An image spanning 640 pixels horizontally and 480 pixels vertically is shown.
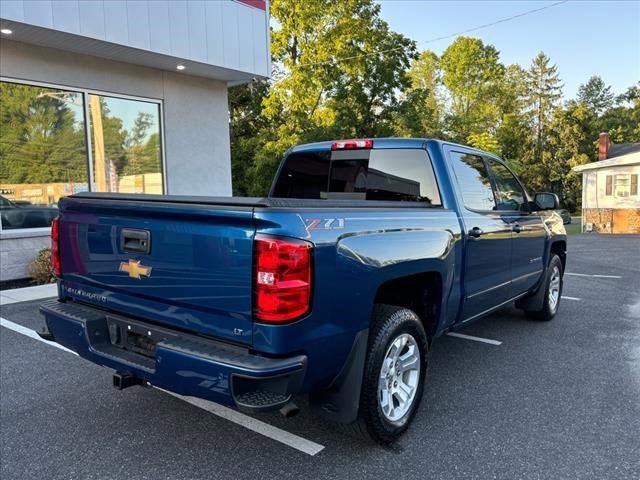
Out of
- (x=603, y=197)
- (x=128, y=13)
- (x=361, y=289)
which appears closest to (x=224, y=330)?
(x=361, y=289)

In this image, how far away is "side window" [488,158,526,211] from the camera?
4887 mm

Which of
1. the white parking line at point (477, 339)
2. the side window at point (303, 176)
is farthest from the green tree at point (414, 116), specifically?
the side window at point (303, 176)

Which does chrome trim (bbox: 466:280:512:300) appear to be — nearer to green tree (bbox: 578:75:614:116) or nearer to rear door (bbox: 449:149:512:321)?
rear door (bbox: 449:149:512:321)

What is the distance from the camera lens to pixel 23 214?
8109 mm

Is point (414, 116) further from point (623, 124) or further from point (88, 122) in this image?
point (623, 124)

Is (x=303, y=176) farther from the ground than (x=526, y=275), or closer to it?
farther from the ground

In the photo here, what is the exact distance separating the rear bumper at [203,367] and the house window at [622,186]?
30.1 metres

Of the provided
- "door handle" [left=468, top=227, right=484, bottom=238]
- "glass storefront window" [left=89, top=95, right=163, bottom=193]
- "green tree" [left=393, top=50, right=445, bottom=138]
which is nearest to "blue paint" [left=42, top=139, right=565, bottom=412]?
"door handle" [left=468, top=227, right=484, bottom=238]

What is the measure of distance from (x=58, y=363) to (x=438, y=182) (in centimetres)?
373

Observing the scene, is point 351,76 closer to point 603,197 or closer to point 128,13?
point 603,197

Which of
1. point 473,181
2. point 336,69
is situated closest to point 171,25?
point 473,181

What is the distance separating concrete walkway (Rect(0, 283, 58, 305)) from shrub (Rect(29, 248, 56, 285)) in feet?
0.50

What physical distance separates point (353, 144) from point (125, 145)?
6.59 metres

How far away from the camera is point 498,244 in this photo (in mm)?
4504
